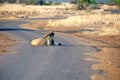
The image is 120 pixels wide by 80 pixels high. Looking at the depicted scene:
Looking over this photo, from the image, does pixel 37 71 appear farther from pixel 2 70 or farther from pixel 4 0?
pixel 4 0

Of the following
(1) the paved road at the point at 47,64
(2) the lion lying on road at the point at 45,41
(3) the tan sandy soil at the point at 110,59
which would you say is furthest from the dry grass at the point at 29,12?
(1) the paved road at the point at 47,64

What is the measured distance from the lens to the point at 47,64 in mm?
17734

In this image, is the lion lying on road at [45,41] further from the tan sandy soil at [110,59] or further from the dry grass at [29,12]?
the dry grass at [29,12]

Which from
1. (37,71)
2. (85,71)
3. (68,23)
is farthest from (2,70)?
(68,23)

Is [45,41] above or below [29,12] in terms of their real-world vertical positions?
above

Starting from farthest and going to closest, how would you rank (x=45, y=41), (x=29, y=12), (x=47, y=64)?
1. (x=29, y=12)
2. (x=45, y=41)
3. (x=47, y=64)

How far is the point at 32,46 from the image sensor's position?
25.0m

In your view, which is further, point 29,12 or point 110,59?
point 29,12

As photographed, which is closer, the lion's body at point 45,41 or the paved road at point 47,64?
the paved road at point 47,64

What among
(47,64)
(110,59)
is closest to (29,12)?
(110,59)

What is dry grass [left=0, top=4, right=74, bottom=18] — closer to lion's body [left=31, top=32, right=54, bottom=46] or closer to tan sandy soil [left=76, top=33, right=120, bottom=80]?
lion's body [left=31, top=32, right=54, bottom=46]

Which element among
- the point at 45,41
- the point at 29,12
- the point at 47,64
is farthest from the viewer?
the point at 29,12

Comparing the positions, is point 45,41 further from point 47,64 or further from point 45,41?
point 47,64

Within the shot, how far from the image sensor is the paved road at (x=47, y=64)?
15.0 meters
